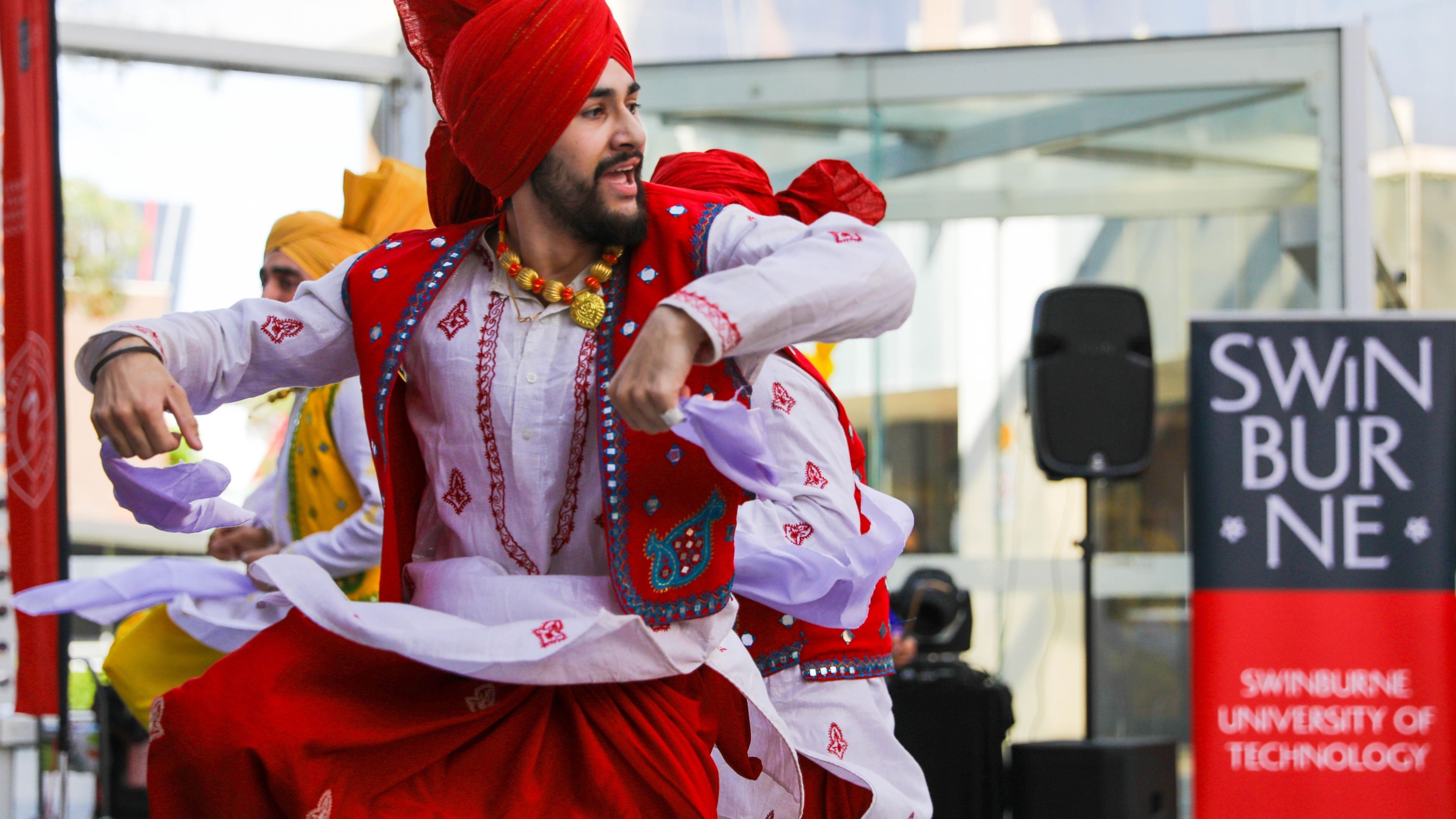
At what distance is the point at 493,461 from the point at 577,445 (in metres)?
0.09

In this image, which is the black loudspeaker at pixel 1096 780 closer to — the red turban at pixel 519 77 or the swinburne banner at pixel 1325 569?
the swinburne banner at pixel 1325 569

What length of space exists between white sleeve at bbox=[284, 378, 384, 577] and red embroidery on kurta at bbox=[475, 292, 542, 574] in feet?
4.94

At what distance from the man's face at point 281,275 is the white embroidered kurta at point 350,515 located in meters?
0.25

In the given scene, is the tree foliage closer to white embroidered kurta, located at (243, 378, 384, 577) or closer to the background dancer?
white embroidered kurta, located at (243, 378, 384, 577)

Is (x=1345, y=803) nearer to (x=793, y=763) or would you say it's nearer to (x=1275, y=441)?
(x=1275, y=441)

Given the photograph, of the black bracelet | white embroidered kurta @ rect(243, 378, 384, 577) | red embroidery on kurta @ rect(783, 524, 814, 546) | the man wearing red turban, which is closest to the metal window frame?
white embroidered kurta @ rect(243, 378, 384, 577)

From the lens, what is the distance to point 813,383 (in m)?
2.57

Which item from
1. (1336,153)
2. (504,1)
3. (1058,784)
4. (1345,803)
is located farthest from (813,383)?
(1336,153)

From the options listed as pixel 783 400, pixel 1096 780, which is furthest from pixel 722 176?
pixel 1096 780

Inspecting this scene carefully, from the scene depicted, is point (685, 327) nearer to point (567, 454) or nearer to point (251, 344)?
point (567, 454)

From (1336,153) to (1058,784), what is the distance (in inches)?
134

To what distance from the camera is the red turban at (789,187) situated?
8.15 feet

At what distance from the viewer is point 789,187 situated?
2.53m


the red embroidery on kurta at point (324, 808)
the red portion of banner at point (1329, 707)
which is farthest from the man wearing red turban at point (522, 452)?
the red portion of banner at point (1329, 707)
